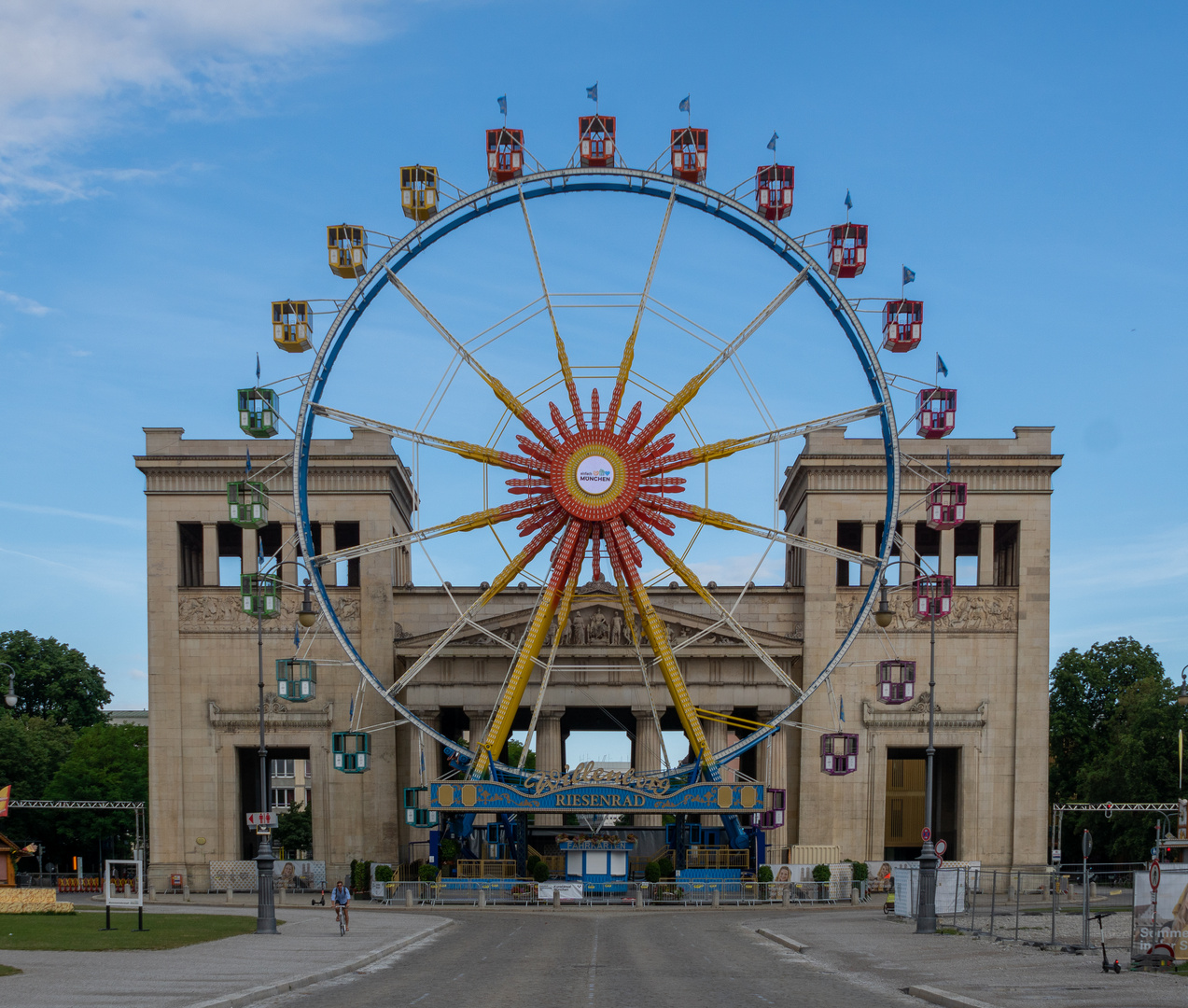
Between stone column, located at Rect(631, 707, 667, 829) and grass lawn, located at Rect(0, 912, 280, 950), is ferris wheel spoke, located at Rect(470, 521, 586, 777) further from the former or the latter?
stone column, located at Rect(631, 707, 667, 829)

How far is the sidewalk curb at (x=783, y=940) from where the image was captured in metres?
39.4

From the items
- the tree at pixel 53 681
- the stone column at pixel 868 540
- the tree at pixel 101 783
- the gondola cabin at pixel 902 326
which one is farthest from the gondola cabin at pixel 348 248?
the tree at pixel 53 681

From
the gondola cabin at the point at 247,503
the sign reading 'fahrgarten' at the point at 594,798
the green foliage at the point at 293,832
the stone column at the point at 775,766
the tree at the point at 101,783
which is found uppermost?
the gondola cabin at the point at 247,503

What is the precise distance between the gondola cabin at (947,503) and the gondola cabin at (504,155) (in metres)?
19.9

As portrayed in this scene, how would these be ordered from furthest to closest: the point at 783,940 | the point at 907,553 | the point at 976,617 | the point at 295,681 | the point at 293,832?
1. the point at 293,832
2. the point at 907,553
3. the point at 976,617
4. the point at 295,681
5. the point at 783,940

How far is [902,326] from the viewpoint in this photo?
57656mm

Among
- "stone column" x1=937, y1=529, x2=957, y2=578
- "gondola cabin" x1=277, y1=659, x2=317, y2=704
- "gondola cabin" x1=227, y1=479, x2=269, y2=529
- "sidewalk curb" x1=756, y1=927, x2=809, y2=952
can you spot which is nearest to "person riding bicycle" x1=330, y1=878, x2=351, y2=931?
"gondola cabin" x1=277, y1=659, x2=317, y2=704

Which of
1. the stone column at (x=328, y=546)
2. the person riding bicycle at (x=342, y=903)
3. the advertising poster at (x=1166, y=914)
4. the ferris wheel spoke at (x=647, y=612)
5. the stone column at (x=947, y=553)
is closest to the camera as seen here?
the advertising poster at (x=1166, y=914)

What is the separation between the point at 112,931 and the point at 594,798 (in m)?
24.0

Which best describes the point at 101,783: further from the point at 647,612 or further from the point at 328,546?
the point at 647,612

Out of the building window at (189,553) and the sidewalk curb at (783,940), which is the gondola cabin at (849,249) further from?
the building window at (189,553)

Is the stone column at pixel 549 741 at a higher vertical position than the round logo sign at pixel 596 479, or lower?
lower

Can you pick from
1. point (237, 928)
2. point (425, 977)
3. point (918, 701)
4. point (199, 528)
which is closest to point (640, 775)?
point (918, 701)

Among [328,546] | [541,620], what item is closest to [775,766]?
[541,620]
